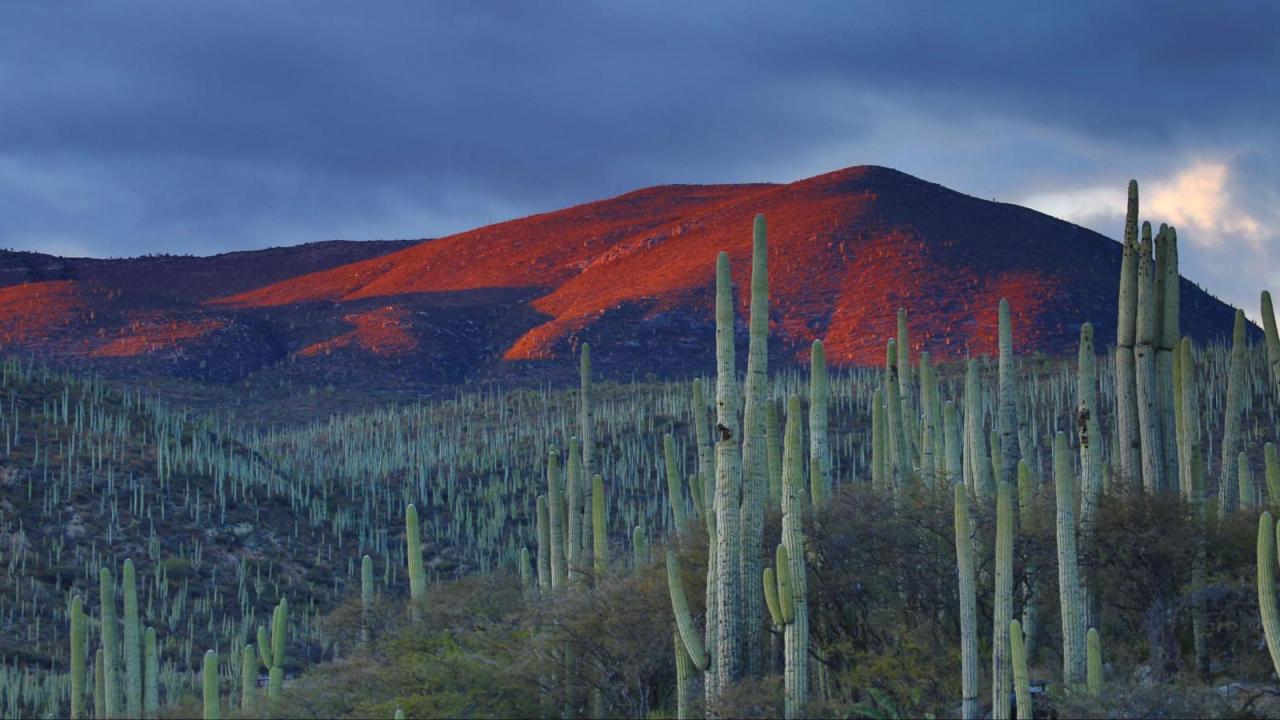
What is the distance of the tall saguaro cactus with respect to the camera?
2136 centimetres

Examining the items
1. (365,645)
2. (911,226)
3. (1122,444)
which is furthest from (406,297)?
(1122,444)

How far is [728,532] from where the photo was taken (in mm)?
21516

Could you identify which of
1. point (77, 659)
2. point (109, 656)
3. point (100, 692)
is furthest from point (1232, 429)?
point (77, 659)

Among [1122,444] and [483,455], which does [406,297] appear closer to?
[483,455]

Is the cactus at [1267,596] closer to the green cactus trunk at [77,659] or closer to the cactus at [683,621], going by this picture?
the cactus at [683,621]

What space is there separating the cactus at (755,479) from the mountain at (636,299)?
6065 cm

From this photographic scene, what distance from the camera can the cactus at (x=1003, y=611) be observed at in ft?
62.0

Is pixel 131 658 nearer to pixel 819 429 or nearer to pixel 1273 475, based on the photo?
pixel 819 429

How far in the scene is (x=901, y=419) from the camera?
95.0 feet

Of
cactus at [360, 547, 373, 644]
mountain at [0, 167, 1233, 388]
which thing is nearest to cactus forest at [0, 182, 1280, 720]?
cactus at [360, 547, 373, 644]

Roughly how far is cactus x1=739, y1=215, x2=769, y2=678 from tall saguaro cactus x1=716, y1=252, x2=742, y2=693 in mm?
101

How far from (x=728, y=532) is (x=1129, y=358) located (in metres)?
7.36

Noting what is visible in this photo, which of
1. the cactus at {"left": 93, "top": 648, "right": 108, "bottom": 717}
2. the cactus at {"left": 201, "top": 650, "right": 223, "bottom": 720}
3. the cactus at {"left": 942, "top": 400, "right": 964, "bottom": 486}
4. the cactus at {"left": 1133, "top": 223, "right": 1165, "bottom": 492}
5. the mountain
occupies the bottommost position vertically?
the cactus at {"left": 93, "top": 648, "right": 108, "bottom": 717}

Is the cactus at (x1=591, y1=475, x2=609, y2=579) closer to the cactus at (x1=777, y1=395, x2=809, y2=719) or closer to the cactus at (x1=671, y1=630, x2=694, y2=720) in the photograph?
the cactus at (x1=671, y1=630, x2=694, y2=720)
